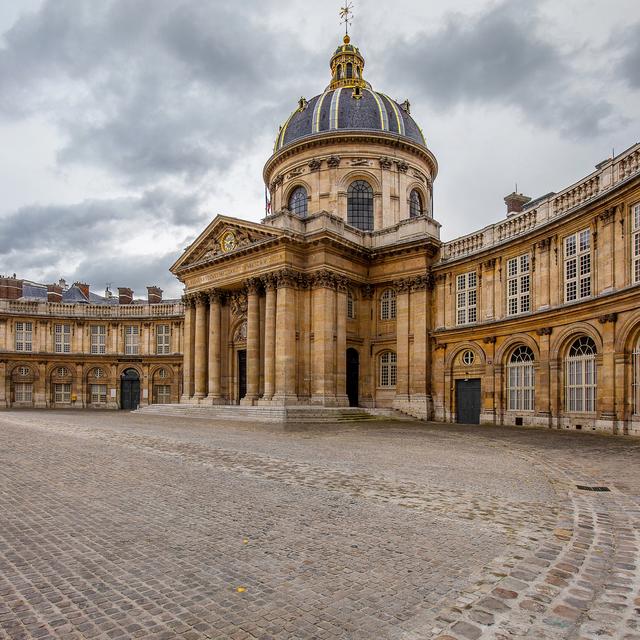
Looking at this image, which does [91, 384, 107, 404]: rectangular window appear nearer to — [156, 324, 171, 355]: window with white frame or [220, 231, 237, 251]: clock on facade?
[156, 324, 171, 355]: window with white frame

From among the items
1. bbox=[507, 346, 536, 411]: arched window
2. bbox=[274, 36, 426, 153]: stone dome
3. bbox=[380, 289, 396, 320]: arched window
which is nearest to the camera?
bbox=[507, 346, 536, 411]: arched window

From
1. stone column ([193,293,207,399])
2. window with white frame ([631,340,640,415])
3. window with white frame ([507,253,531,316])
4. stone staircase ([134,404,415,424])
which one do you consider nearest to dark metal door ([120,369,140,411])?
stone column ([193,293,207,399])

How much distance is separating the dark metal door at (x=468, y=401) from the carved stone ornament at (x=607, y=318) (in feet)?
31.7

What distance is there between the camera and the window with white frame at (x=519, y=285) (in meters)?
28.9

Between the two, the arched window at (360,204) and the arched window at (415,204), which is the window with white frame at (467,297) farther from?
the arched window at (415,204)

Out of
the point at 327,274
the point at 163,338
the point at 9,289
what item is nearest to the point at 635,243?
the point at 327,274

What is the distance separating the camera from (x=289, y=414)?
29.4 meters

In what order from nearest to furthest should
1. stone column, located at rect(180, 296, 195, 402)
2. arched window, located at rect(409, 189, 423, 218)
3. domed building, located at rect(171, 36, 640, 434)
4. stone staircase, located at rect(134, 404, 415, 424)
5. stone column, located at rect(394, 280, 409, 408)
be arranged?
1. domed building, located at rect(171, 36, 640, 434)
2. stone staircase, located at rect(134, 404, 415, 424)
3. stone column, located at rect(394, 280, 409, 408)
4. stone column, located at rect(180, 296, 195, 402)
5. arched window, located at rect(409, 189, 423, 218)

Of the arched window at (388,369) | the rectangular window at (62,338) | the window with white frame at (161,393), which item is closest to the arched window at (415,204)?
the arched window at (388,369)

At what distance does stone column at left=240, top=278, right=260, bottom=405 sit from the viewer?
117ft

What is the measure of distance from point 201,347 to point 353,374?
11.6 meters

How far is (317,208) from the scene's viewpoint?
41.2 m

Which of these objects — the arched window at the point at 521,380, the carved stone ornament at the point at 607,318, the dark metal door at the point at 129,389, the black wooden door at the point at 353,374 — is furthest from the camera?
the dark metal door at the point at 129,389

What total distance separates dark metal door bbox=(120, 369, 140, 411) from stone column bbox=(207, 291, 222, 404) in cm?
1925
